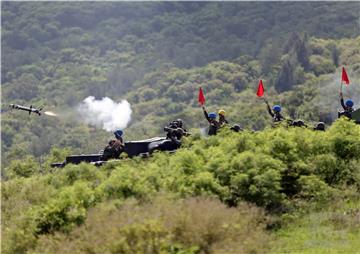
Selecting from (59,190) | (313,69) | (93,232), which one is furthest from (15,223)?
(313,69)

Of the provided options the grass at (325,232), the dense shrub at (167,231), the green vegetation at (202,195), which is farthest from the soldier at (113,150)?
the dense shrub at (167,231)

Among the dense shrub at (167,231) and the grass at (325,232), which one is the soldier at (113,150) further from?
the dense shrub at (167,231)

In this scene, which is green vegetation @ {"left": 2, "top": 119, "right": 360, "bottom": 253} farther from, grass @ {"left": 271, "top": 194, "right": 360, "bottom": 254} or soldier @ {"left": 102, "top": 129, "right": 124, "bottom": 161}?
soldier @ {"left": 102, "top": 129, "right": 124, "bottom": 161}

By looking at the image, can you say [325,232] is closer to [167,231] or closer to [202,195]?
[202,195]

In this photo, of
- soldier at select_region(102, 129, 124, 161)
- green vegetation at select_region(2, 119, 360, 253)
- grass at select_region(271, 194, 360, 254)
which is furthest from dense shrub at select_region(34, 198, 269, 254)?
soldier at select_region(102, 129, 124, 161)

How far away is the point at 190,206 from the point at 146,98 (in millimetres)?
173976

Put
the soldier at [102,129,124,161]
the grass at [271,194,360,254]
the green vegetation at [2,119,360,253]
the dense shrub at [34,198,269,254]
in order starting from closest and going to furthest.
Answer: the dense shrub at [34,198,269,254], the green vegetation at [2,119,360,253], the grass at [271,194,360,254], the soldier at [102,129,124,161]

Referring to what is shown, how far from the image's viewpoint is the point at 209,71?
196 metres

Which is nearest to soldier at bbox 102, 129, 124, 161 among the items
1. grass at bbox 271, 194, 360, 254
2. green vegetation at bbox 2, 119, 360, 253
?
green vegetation at bbox 2, 119, 360, 253

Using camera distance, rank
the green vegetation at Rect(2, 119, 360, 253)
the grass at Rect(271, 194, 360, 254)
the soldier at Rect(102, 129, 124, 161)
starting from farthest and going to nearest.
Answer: the soldier at Rect(102, 129, 124, 161)
the grass at Rect(271, 194, 360, 254)
the green vegetation at Rect(2, 119, 360, 253)

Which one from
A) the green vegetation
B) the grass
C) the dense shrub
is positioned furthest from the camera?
the grass

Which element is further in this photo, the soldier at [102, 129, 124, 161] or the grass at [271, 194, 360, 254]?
the soldier at [102, 129, 124, 161]

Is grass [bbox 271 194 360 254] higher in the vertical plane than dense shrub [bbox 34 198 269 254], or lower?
lower

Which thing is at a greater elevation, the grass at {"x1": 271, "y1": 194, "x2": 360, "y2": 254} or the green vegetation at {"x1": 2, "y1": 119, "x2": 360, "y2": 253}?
the green vegetation at {"x1": 2, "y1": 119, "x2": 360, "y2": 253}
